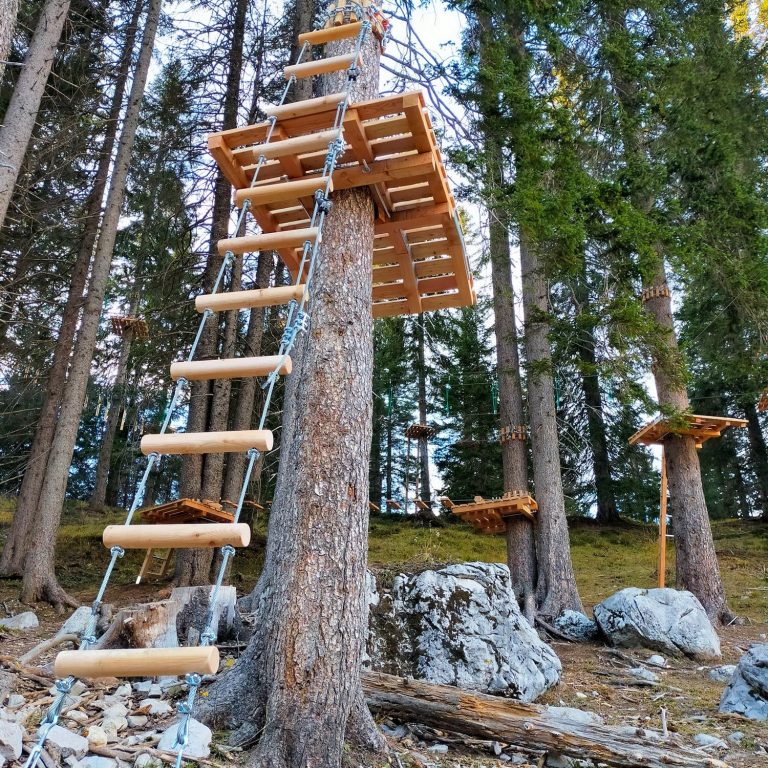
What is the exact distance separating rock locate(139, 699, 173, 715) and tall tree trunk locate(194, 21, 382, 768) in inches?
15.9

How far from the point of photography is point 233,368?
106 inches

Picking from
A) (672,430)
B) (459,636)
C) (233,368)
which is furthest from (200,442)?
(672,430)

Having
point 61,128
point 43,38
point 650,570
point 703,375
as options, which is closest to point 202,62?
point 61,128

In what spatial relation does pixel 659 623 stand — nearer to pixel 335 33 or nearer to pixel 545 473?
pixel 545 473

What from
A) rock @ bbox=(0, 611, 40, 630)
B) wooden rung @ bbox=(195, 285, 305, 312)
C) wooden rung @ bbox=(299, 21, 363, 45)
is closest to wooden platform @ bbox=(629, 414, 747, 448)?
wooden rung @ bbox=(299, 21, 363, 45)

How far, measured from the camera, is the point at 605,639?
731 centimetres

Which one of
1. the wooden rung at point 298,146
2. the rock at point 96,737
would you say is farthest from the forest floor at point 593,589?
the wooden rung at point 298,146

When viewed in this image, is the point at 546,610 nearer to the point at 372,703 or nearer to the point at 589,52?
the point at 372,703

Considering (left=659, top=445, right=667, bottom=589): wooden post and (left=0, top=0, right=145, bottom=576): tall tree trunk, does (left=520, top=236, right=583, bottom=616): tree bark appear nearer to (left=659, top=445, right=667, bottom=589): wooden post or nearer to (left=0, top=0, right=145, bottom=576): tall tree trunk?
(left=659, top=445, right=667, bottom=589): wooden post

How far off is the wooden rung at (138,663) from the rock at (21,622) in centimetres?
505

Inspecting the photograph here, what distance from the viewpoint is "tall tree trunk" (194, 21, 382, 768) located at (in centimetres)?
280

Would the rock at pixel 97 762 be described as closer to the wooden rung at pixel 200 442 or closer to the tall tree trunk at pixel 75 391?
the wooden rung at pixel 200 442

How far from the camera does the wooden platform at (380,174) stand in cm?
358

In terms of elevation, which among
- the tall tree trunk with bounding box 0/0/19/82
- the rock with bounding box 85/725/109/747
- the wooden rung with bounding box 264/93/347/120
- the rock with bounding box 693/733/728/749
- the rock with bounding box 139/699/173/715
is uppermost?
the tall tree trunk with bounding box 0/0/19/82
